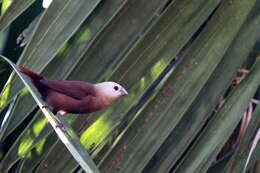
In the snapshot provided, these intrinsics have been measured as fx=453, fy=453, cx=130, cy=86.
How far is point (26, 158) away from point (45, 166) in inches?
3.6

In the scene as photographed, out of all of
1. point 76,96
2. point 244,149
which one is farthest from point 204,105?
point 76,96

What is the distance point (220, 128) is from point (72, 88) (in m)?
0.90

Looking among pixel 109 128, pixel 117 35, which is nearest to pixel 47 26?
pixel 117 35

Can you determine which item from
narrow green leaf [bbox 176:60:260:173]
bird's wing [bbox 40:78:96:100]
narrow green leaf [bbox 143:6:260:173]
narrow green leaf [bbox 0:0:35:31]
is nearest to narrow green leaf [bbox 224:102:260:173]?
narrow green leaf [bbox 176:60:260:173]

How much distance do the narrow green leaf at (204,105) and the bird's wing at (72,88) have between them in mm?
525

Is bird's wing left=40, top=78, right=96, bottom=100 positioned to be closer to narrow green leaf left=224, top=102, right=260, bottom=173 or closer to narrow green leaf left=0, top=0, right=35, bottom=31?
narrow green leaf left=0, top=0, right=35, bottom=31

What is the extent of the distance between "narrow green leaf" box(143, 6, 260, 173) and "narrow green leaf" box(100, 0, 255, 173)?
0.20 feet

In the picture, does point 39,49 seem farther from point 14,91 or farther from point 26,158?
point 26,158

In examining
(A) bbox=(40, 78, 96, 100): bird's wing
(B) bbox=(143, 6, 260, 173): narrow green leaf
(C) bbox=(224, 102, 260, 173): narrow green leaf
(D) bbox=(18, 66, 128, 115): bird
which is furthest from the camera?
(D) bbox=(18, 66, 128, 115): bird

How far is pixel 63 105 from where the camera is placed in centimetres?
236

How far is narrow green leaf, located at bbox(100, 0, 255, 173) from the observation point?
5.00ft

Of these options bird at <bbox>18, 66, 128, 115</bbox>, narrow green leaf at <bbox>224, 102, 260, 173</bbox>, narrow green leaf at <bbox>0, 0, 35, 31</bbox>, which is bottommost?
bird at <bbox>18, 66, 128, 115</bbox>

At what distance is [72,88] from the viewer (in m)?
2.21

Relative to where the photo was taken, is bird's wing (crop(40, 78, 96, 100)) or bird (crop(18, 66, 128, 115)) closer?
bird's wing (crop(40, 78, 96, 100))
